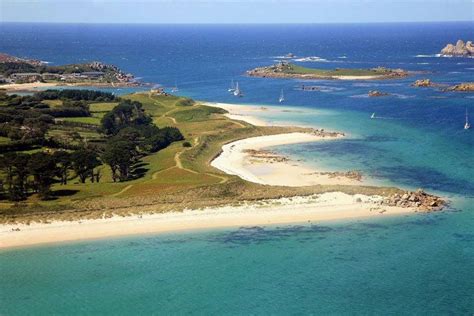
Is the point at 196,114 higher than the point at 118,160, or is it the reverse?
the point at 118,160

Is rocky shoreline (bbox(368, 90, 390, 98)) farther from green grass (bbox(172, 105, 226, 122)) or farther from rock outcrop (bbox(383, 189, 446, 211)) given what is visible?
rock outcrop (bbox(383, 189, 446, 211))

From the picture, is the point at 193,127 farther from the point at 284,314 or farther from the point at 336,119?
the point at 284,314

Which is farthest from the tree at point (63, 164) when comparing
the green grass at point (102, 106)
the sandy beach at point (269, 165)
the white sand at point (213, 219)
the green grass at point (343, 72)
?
the green grass at point (343, 72)

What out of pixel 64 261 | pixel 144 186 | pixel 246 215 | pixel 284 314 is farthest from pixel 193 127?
pixel 284 314

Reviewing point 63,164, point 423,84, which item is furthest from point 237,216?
point 423,84

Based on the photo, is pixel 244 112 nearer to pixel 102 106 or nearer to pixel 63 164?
pixel 102 106
